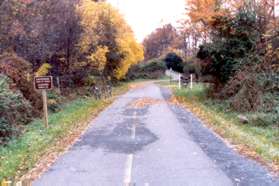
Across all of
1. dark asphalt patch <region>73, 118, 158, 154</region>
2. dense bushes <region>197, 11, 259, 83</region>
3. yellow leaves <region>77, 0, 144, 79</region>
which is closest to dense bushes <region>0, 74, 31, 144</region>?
dark asphalt patch <region>73, 118, 158, 154</region>

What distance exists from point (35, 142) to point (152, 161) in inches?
183

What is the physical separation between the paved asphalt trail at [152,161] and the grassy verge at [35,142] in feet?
2.44

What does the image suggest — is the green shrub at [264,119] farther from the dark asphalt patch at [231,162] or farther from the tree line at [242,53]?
the dark asphalt patch at [231,162]

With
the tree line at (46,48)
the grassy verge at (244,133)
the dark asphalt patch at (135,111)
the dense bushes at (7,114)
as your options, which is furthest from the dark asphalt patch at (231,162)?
the tree line at (46,48)

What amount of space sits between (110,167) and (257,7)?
19.0 m

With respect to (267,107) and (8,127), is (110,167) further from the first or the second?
(267,107)

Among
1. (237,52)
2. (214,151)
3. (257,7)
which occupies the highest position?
(257,7)

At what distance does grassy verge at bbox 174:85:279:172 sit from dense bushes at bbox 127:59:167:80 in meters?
64.0

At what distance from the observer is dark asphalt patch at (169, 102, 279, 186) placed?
9.51 meters

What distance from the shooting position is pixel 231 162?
11.4 m

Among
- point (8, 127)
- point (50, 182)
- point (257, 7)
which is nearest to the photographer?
point (50, 182)

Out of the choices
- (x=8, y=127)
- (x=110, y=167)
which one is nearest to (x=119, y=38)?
(x=8, y=127)

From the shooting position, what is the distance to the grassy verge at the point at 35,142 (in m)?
→ 11.0

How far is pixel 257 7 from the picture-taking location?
26.9 m
